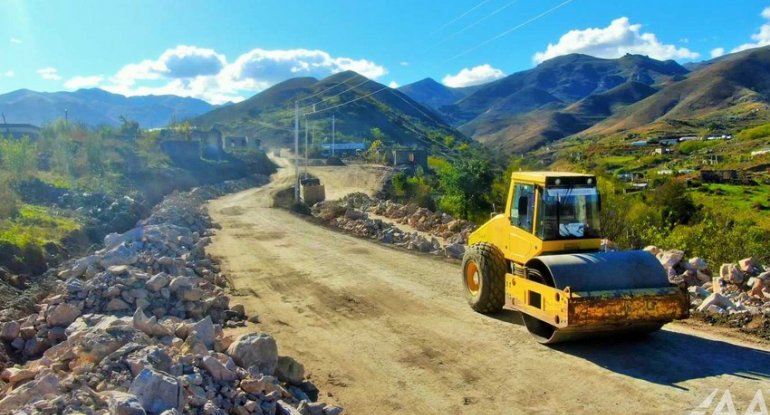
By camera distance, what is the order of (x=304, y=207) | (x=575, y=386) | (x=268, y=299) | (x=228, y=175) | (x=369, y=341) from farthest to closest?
(x=228, y=175) < (x=304, y=207) < (x=268, y=299) < (x=369, y=341) < (x=575, y=386)

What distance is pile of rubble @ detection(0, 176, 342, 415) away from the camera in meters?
6.13

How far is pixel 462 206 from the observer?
30188mm

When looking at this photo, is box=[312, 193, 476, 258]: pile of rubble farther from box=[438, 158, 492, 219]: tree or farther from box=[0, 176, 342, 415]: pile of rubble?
box=[0, 176, 342, 415]: pile of rubble

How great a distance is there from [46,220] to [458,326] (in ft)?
51.9

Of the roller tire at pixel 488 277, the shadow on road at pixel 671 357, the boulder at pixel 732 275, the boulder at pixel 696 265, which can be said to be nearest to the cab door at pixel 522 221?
the roller tire at pixel 488 277

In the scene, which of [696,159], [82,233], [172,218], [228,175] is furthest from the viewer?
[696,159]

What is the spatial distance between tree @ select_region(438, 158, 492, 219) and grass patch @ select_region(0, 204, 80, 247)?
17.4 metres

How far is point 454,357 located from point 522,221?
2.80 metres

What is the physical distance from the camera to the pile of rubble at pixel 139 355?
6129mm

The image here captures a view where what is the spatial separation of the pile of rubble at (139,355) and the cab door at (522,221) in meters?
4.45

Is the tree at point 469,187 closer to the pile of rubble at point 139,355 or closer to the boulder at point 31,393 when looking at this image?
the pile of rubble at point 139,355

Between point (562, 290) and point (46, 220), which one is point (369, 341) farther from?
point (46, 220)

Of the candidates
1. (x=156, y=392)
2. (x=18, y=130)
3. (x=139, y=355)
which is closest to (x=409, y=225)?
(x=139, y=355)

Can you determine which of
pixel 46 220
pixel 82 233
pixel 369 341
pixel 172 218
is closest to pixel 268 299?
pixel 369 341
